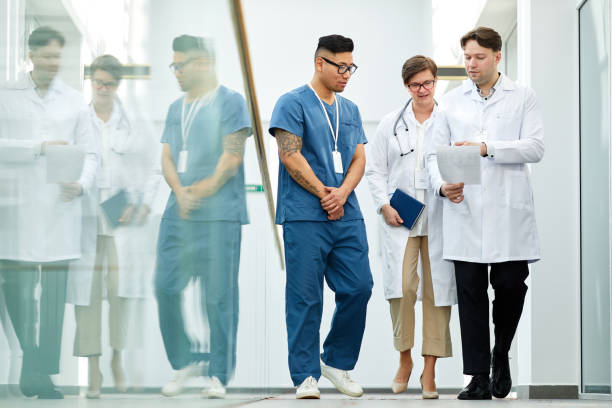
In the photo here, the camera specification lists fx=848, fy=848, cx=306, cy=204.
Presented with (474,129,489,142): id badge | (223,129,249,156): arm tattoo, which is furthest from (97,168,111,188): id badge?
(474,129,489,142): id badge

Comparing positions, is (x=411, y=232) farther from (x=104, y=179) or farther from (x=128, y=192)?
(x=104, y=179)

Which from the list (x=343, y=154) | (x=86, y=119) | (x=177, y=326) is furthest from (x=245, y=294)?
(x=86, y=119)

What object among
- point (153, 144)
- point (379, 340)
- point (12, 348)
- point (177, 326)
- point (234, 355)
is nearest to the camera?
point (12, 348)

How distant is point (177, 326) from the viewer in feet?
5.33

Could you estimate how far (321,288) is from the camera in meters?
3.37

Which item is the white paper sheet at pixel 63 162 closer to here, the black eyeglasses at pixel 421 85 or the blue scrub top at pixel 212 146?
the blue scrub top at pixel 212 146

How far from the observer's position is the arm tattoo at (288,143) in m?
3.30

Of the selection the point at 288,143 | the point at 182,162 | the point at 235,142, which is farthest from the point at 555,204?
the point at 182,162

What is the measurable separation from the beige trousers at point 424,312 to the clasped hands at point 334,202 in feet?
1.95

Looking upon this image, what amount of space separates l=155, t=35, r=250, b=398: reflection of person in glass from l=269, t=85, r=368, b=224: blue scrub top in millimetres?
394

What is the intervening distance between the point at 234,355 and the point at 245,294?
21.9 inches

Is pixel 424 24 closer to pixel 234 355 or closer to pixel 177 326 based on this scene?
pixel 234 355

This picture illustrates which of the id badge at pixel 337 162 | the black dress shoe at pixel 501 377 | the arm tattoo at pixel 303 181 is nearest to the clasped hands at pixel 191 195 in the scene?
the arm tattoo at pixel 303 181

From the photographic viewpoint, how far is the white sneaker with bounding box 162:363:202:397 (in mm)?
1538
